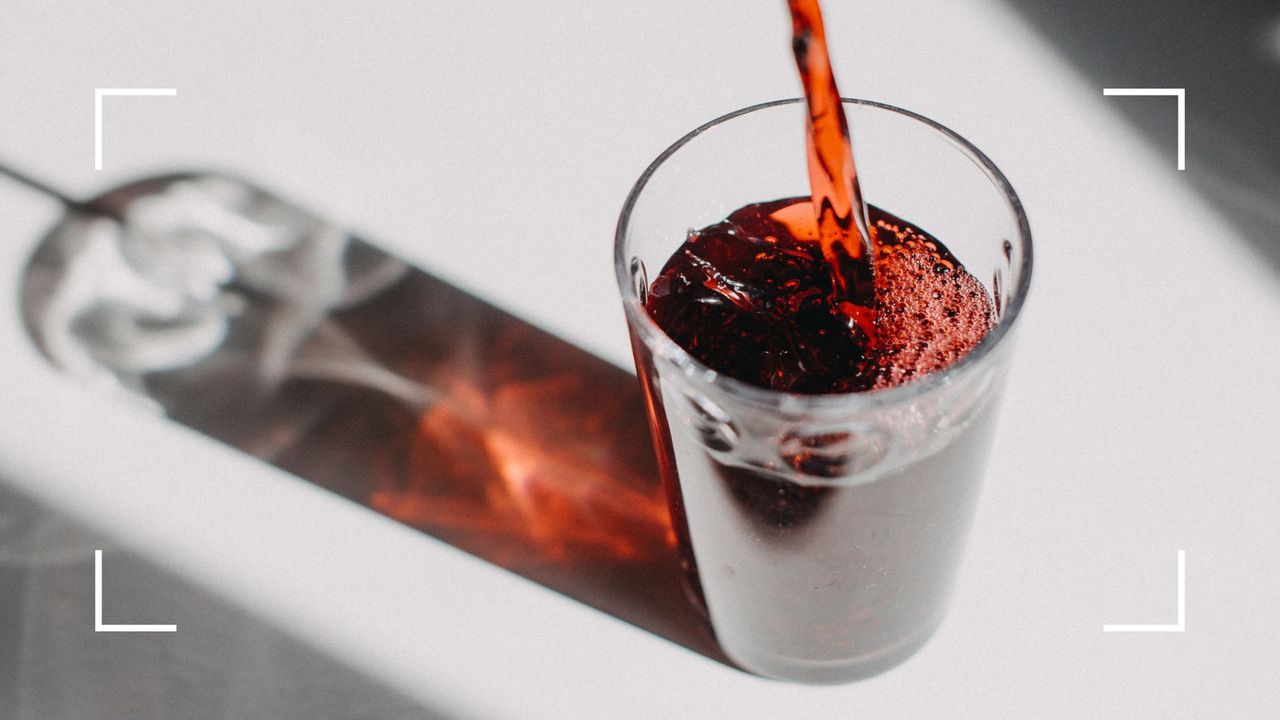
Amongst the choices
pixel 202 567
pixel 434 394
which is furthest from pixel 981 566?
pixel 202 567

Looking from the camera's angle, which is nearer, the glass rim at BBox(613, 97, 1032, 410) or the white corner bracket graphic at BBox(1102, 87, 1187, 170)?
the glass rim at BBox(613, 97, 1032, 410)

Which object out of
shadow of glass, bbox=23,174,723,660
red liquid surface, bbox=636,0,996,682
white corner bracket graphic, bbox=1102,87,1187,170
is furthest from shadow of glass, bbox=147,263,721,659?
white corner bracket graphic, bbox=1102,87,1187,170

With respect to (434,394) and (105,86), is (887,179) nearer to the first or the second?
(434,394)

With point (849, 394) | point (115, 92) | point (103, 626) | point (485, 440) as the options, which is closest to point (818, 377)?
point (849, 394)

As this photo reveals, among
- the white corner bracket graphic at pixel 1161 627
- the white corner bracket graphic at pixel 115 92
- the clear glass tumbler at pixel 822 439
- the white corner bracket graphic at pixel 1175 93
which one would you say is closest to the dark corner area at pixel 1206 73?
Answer: the white corner bracket graphic at pixel 1175 93

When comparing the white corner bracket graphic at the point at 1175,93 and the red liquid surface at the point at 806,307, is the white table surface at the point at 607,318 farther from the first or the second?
the red liquid surface at the point at 806,307

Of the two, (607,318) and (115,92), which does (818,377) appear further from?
(115,92)

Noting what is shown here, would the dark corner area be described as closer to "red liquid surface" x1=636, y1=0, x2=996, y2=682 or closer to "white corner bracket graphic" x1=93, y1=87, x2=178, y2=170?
"red liquid surface" x1=636, y1=0, x2=996, y2=682
